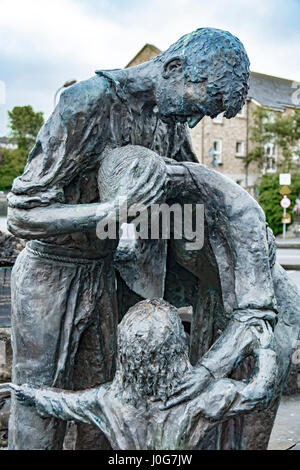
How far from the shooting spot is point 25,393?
2143mm

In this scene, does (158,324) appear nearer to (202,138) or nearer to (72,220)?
(72,220)

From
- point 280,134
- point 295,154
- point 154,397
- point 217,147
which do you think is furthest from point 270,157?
point 154,397

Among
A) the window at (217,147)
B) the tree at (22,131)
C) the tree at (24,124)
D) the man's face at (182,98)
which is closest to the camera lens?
the man's face at (182,98)

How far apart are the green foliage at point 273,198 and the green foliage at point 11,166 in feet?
36.1

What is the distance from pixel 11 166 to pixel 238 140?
469 inches

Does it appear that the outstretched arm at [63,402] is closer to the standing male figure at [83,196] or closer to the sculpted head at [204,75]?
the standing male figure at [83,196]

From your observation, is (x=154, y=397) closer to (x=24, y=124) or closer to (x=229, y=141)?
(x=229, y=141)

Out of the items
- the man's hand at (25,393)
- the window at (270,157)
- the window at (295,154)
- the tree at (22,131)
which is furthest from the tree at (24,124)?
the man's hand at (25,393)

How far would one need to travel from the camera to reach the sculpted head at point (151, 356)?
6.30ft

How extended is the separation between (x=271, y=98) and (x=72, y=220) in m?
32.8

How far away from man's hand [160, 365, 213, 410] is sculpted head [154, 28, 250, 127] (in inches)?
34.6

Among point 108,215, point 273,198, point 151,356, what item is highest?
point 273,198
